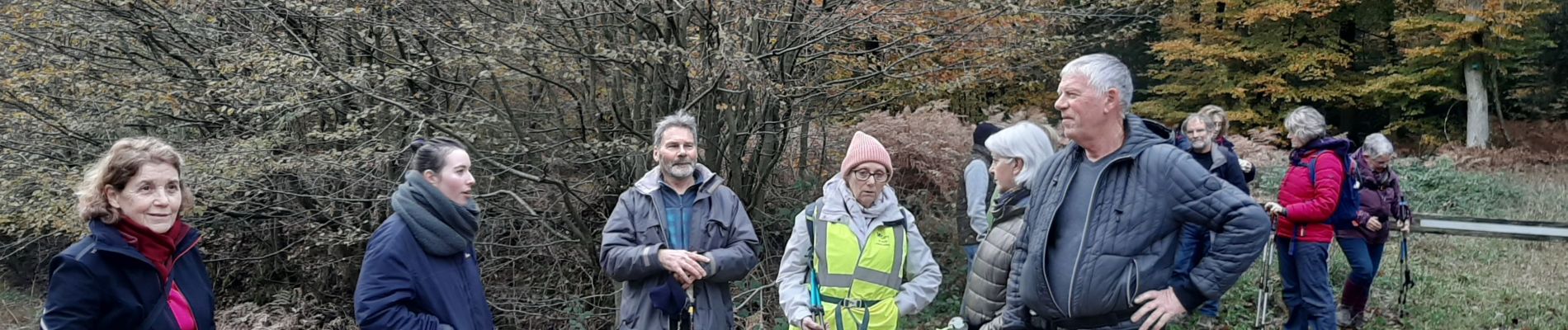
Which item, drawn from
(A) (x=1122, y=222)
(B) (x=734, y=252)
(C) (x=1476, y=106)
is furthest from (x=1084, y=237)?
(C) (x=1476, y=106)

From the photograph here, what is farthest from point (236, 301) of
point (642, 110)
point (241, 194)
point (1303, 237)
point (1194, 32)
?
point (1194, 32)

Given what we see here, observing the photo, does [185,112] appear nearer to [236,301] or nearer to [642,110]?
[236,301]

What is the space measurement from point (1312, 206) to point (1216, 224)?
3.87 meters

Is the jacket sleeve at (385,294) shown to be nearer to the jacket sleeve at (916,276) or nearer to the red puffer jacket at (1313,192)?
the jacket sleeve at (916,276)

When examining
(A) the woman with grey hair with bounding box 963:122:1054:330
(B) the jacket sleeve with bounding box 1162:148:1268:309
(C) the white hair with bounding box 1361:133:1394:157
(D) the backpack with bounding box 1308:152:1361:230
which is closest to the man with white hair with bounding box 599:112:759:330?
(A) the woman with grey hair with bounding box 963:122:1054:330

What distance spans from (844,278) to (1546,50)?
24199 mm

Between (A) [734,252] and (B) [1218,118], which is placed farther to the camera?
(B) [1218,118]

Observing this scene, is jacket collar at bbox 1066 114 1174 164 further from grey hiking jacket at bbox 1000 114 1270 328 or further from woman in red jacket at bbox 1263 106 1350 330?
woman in red jacket at bbox 1263 106 1350 330

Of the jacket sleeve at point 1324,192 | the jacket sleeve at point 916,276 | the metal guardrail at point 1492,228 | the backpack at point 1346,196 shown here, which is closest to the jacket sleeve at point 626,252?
the jacket sleeve at point 916,276

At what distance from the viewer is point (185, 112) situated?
9.24 m

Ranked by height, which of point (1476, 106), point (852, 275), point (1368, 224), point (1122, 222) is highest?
point (1122, 222)

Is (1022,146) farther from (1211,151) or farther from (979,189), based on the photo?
(1211,151)

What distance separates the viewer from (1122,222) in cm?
313

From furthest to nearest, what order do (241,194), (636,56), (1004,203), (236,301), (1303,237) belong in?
(236,301), (241,194), (636,56), (1303,237), (1004,203)
